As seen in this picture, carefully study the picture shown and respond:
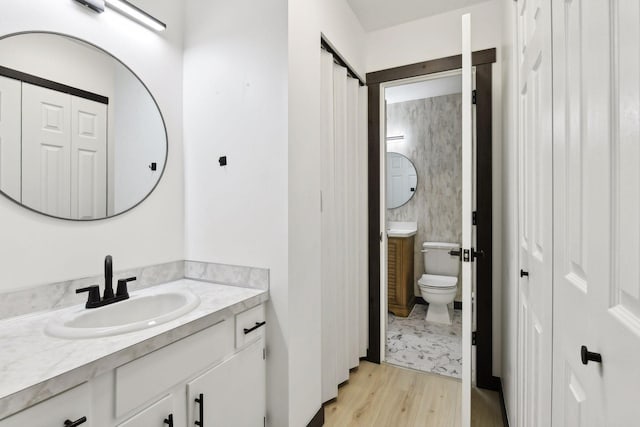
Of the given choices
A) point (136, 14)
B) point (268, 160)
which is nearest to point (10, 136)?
point (136, 14)

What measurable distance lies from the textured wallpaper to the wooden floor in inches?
68.8

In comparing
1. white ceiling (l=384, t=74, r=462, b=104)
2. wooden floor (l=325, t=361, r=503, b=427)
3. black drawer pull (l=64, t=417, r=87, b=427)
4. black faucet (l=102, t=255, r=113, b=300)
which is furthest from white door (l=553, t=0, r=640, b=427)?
white ceiling (l=384, t=74, r=462, b=104)

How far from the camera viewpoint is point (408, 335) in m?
2.95

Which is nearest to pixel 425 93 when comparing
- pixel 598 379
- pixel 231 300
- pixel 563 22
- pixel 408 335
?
pixel 408 335

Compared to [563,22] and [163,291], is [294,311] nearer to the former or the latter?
[163,291]

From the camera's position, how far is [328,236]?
1.99 meters

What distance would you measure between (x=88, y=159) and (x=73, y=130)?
13cm

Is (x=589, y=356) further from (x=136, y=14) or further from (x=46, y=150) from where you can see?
(x=136, y=14)

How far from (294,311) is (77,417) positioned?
0.88m

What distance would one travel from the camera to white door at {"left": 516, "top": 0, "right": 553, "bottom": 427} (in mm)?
873

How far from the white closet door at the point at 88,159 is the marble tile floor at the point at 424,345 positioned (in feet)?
7.60

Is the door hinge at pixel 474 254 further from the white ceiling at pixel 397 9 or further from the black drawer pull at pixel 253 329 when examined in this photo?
the white ceiling at pixel 397 9

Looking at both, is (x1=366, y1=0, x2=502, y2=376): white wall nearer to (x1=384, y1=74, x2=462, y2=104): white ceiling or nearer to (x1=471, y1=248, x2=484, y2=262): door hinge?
(x1=471, y1=248, x2=484, y2=262): door hinge

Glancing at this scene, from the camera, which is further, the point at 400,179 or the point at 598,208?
the point at 400,179
